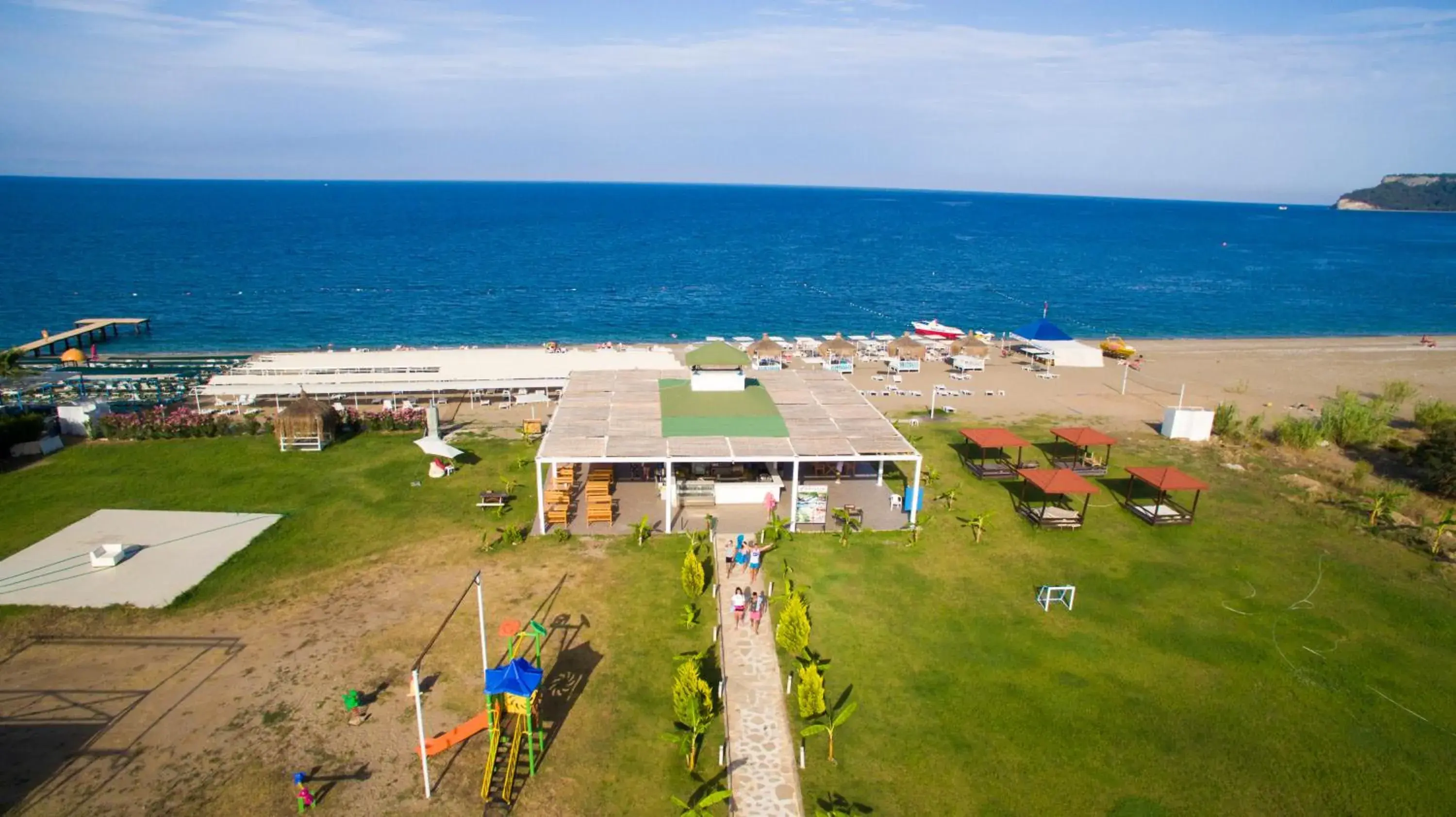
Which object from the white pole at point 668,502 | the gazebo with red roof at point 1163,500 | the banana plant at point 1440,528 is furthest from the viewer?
the gazebo with red roof at point 1163,500

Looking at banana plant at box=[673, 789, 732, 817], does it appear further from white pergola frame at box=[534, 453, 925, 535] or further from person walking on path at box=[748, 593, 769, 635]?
white pergola frame at box=[534, 453, 925, 535]

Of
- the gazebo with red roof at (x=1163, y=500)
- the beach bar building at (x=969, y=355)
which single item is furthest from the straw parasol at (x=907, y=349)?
the gazebo with red roof at (x=1163, y=500)

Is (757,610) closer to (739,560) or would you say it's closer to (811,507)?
(739,560)

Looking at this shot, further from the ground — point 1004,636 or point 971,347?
point 971,347

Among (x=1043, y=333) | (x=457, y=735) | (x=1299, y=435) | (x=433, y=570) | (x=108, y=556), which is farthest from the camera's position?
(x=1043, y=333)

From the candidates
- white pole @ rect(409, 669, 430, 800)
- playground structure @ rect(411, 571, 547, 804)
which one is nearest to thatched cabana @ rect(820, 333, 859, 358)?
playground structure @ rect(411, 571, 547, 804)

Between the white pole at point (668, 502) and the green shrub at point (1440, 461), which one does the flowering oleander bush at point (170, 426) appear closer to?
the white pole at point (668, 502)

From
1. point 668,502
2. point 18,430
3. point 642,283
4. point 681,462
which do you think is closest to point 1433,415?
point 681,462
